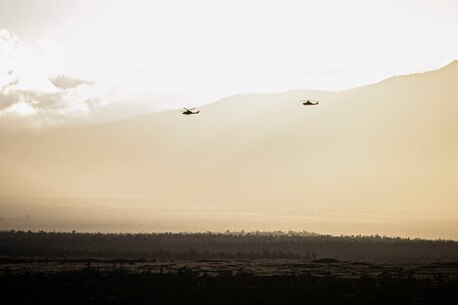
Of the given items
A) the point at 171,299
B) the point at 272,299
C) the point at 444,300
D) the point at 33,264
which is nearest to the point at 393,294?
the point at 444,300

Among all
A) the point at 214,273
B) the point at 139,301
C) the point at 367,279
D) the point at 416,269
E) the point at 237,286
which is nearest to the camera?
the point at 139,301

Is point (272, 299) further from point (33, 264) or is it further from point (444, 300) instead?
point (33, 264)

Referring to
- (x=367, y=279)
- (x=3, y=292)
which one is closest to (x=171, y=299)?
(x=3, y=292)

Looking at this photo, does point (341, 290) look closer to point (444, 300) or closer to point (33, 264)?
point (444, 300)

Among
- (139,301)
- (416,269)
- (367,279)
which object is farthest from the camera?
(416,269)

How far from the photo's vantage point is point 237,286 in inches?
3620

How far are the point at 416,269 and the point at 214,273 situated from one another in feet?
137

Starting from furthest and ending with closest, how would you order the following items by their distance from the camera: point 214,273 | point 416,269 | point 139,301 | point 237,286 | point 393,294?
point 416,269 < point 214,273 < point 237,286 < point 393,294 < point 139,301

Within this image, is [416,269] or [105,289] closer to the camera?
[105,289]

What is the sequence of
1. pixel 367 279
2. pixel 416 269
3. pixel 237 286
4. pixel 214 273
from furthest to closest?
pixel 416 269 → pixel 214 273 → pixel 367 279 → pixel 237 286

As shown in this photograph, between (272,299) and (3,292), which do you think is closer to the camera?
(272,299)

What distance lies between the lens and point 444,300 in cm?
7875

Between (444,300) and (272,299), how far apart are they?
20.5 meters

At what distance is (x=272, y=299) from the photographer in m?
79.2
